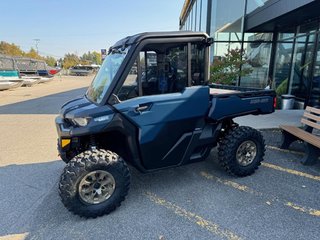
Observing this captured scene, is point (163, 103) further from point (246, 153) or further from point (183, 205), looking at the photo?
point (246, 153)

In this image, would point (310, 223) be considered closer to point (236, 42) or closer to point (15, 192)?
point (15, 192)

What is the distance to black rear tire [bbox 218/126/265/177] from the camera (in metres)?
3.63

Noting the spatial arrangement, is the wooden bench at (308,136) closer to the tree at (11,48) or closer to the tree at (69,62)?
the tree at (11,48)

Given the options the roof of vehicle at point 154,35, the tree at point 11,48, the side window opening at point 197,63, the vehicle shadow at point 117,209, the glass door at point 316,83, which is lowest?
the vehicle shadow at point 117,209

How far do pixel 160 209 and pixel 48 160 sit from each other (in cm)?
267

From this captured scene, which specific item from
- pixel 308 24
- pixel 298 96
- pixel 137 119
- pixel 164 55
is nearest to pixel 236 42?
pixel 308 24

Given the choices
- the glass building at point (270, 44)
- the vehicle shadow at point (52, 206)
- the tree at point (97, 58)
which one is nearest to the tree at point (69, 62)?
the tree at point (97, 58)

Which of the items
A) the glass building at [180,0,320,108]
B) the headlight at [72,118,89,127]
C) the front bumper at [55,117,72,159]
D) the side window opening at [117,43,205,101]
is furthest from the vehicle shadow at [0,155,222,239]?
the glass building at [180,0,320,108]

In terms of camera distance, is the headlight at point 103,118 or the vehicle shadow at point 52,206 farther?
the headlight at point 103,118

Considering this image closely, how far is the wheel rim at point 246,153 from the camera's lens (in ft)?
12.4

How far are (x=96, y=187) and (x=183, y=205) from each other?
1.13m

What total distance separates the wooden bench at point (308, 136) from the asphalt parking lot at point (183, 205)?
197 mm

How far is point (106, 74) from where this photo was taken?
10.4 feet

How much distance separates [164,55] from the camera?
3135 millimetres
